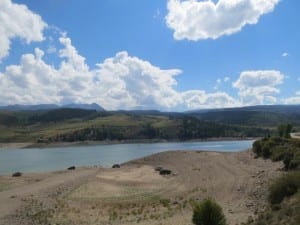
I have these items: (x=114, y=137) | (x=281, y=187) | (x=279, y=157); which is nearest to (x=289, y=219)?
(x=281, y=187)

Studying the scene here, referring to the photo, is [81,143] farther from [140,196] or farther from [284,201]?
[284,201]

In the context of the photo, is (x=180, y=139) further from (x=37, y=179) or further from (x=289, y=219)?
(x=289, y=219)

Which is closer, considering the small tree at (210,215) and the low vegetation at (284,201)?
the low vegetation at (284,201)

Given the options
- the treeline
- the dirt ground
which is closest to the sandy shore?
the treeline

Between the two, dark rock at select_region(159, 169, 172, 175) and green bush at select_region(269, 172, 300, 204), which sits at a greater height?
green bush at select_region(269, 172, 300, 204)

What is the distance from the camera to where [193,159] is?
60.1 m

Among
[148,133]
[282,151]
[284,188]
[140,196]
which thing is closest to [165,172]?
[282,151]

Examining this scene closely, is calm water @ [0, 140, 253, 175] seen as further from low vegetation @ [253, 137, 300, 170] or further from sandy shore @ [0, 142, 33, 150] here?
sandy shore @ [0, 142, 33, 150]

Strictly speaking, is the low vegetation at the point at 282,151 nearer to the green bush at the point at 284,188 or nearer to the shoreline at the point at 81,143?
the green bush at the point at 284,188

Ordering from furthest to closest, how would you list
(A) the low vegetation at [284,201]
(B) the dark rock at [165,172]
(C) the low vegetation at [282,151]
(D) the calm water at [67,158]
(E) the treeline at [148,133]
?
(E) the treeline at [148,133] → (D) the calm water at [67,158] → (B) the dark rock at [165,172] → (C) the low vegetation at [282,151] → (A) the low vegetation at [284,201]

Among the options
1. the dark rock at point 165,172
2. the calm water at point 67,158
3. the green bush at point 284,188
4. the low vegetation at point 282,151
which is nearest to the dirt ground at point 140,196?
the dark rock at point 165,172

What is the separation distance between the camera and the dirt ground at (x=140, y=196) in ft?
85.5

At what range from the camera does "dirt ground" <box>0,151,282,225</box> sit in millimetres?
26047

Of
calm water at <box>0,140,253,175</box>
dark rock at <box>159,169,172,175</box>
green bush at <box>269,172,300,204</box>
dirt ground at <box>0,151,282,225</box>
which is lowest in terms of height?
calm water at <box>0,140,253,175</box>
